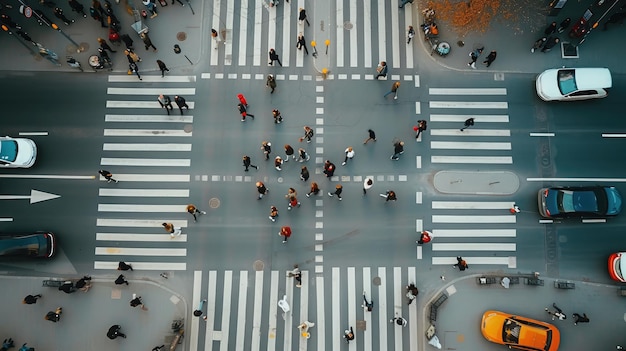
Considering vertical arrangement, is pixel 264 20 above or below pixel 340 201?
above

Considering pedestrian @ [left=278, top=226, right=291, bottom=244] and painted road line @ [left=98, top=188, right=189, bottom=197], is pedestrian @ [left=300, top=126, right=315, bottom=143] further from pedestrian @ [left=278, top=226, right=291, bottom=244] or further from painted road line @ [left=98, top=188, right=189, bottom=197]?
painted road line @ [left=98, top=188, right=189, bottom=197]

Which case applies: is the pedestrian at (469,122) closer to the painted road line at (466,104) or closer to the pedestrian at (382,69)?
the painted road line at (466,104)

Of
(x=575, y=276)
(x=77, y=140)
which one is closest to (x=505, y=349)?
(x=575, y=276)

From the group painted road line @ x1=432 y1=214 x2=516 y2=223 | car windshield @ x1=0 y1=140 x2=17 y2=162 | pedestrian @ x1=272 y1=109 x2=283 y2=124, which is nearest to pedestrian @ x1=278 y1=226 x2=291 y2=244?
pedestrian @ x1=272 y1=109 x2=283 y2=124

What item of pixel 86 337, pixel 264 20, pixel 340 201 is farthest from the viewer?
pixel 264 20

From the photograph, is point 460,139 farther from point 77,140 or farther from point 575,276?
point 77,140

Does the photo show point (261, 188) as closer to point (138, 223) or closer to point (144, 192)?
point (144, 192)
